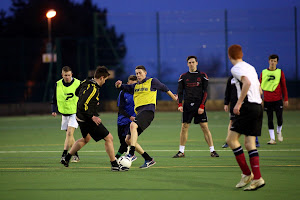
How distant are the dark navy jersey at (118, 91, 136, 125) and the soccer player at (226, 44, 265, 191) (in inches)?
153

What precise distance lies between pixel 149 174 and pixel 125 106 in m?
2.31

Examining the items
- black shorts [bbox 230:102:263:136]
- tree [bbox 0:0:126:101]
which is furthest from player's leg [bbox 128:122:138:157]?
tree [bbox 0:0:126:101]

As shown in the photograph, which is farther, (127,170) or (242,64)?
(127,170)

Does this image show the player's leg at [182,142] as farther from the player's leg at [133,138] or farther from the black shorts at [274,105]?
the black shorts at [274,105]

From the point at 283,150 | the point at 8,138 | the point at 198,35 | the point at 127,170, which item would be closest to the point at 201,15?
the point at 198,35

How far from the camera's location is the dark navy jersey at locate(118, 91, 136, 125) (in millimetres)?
12062

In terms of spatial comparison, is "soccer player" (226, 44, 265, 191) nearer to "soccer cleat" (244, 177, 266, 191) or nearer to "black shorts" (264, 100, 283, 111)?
"soccer cleat" (244, 177, 266, 191)

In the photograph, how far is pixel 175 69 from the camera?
1388 inches

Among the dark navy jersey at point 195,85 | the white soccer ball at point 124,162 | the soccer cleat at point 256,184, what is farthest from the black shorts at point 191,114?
the soccer cleat at point 256,184

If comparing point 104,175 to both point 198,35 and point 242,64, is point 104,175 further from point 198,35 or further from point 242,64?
point 198,35

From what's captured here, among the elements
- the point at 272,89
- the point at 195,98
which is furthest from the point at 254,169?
the point at 272,89

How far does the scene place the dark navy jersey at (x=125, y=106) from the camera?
39.6ft

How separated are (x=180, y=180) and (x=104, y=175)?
1469 millimetres

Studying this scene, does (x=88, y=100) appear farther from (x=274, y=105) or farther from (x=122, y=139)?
(x=274, y=105)
